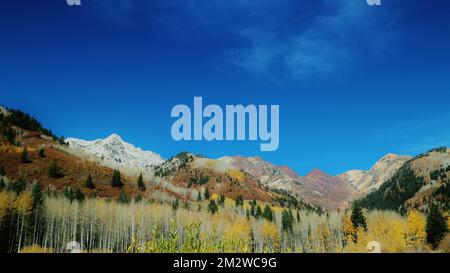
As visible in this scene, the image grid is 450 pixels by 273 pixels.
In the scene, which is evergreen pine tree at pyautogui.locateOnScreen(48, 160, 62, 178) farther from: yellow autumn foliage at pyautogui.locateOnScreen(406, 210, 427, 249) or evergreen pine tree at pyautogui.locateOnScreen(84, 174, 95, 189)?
yellow autumn foliage at pyautogui.locateOnScreen(406, 210, 427, 249)

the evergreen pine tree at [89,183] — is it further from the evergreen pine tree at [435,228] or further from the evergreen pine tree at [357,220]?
the evergreen pine tree at [435,228]

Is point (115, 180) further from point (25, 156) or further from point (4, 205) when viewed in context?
point (4, 205)

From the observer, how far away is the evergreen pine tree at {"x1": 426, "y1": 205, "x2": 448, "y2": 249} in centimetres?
9675

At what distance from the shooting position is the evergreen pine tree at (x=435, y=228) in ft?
317

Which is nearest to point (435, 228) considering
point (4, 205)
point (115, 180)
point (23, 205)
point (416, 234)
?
point (416, 234)

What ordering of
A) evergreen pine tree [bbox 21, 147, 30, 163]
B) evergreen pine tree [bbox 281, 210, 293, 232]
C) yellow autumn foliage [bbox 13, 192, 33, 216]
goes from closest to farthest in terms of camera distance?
yellow autumn foliage [bbox 13, 192, 33, 216]
evergreen pine tree [bbox 281, 210, 293, 232]
evergreen pine tree [bbox 21, 147, 30, 163]

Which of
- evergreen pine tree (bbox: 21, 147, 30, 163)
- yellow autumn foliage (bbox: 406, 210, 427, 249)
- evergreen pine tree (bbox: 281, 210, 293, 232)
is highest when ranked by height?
evergreen pine tree (bbox: 21, 147, 30, 163)

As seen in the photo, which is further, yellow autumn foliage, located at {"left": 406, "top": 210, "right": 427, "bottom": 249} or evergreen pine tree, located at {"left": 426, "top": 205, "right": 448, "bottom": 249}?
yellow autumn foliage, located at {"left": 406, "top": 210, "right": 427, "bottom": 249}

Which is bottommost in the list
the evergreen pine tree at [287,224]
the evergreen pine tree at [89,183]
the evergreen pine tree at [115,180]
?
the evergreen pine tree at [287,224]

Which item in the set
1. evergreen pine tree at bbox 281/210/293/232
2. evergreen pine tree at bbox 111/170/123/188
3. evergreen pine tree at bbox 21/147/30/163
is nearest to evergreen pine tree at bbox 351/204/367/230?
evergreen pine tree at bbox 281/210/293/232

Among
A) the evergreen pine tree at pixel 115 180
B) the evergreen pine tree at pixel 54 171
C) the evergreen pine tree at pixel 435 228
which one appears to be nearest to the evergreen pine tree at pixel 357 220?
the evergreen pine tree at pixel 435 228

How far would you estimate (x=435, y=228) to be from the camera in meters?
97.5
